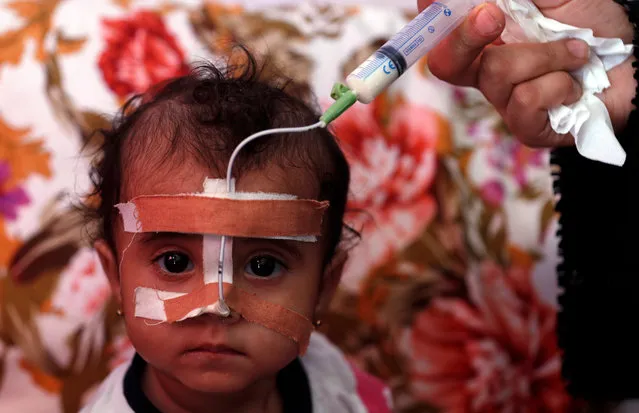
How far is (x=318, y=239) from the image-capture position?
0.88 metres

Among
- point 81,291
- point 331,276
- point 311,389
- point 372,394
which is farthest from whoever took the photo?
point 81,291

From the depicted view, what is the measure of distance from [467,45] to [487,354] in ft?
2.44

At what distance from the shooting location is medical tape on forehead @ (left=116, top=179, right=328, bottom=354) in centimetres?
77

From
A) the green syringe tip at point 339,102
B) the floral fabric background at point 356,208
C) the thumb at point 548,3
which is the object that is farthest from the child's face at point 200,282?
the floral fabric background at point 356,208

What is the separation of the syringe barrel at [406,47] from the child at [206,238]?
13 centimetres

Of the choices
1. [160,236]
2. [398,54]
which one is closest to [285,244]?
[160,236]

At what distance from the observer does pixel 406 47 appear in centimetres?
83

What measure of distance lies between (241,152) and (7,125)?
0.76m

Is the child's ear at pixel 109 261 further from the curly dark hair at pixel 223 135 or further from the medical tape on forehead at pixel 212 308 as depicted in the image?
the medical tape on forehead at pixel 212 308

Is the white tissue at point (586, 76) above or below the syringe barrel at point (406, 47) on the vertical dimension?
below

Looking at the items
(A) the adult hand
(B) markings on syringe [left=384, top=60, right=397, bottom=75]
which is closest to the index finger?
(A) the adult hand

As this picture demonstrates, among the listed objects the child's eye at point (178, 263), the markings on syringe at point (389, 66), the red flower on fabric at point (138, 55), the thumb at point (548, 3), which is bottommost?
the red flower on fabric at point (138, 55)

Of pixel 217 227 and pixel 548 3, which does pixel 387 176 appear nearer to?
pixel 548 3

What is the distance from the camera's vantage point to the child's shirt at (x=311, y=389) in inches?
38.2
